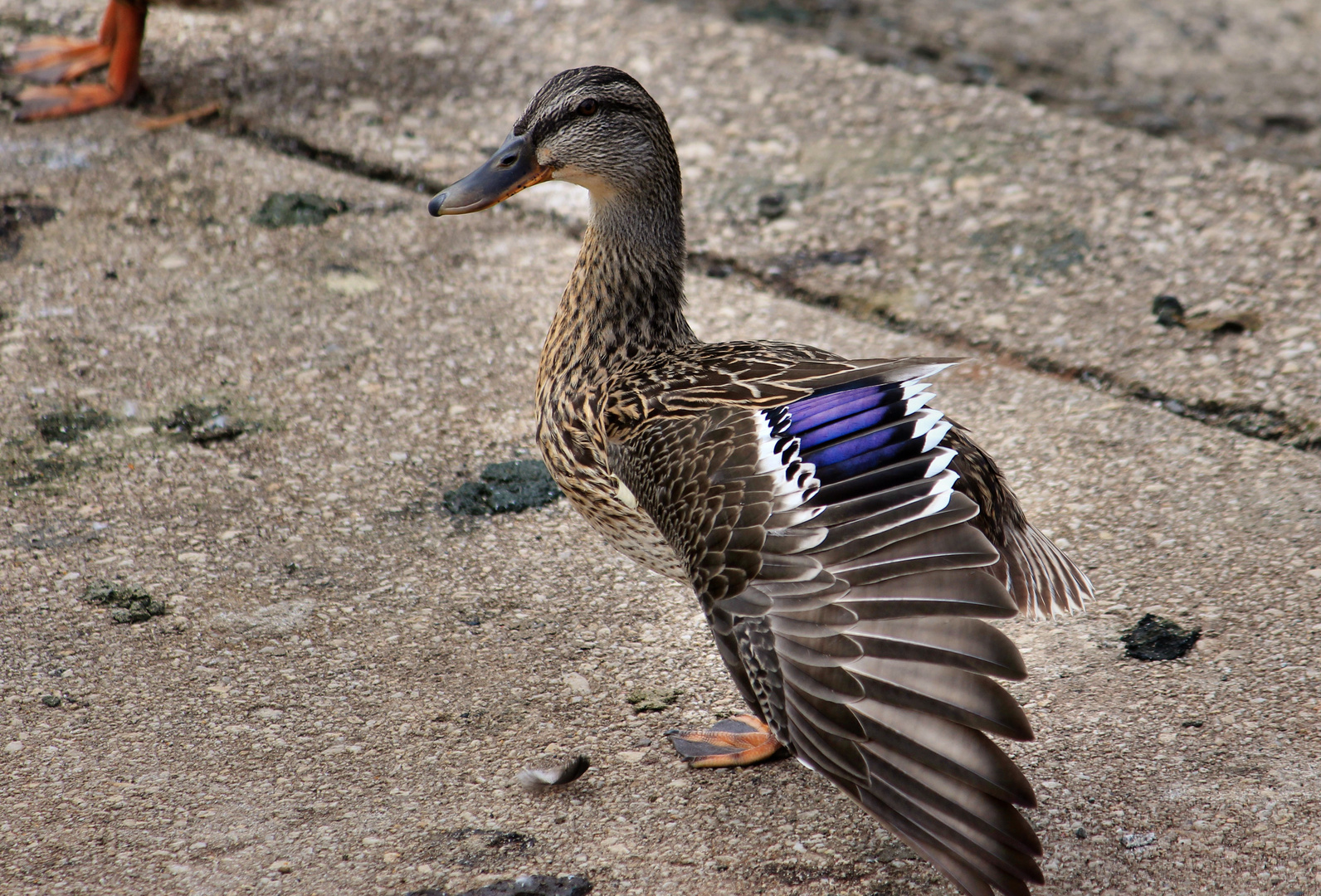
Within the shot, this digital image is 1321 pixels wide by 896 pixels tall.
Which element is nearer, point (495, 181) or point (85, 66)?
point (495, 181)

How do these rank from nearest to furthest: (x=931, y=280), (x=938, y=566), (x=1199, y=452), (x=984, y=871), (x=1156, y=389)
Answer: (x=984, y=871) < (x=938, y=566) < (x=1199, y=452) < (x=1156, y=389) < (x=931, y=280)

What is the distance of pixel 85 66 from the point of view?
216 inches

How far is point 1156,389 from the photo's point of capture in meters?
4.05

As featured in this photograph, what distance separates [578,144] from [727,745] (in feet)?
4.97

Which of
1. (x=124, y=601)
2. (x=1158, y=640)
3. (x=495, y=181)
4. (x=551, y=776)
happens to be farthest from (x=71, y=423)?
(x=1158, y=640)

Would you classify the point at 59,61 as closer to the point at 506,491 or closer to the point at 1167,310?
the point at 506,491

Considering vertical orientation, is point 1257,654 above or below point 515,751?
above

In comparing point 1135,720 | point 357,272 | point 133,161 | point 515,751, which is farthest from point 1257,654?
point 133,161

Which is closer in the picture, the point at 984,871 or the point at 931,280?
the point at 984,871

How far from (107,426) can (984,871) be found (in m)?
2.92

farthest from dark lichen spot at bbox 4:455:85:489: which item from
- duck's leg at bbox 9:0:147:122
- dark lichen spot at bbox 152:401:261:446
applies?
duck's leg at bbox 9:0:147:122

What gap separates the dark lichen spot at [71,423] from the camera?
3.83m

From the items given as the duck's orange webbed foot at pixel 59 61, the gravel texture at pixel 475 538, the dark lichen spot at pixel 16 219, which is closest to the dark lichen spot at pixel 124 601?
the gravel texture at pixel 475 538

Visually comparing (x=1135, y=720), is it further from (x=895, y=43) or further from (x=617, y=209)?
(x=895, y=43)
